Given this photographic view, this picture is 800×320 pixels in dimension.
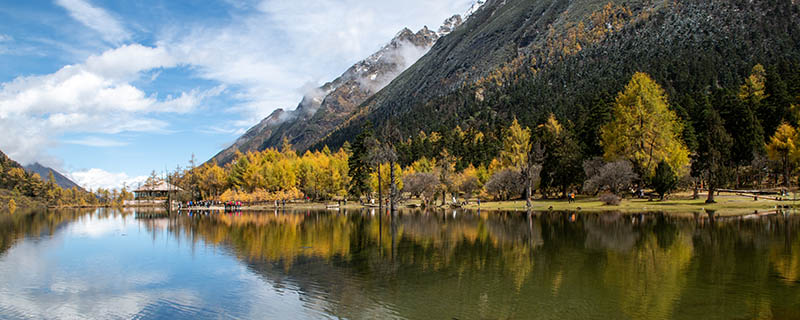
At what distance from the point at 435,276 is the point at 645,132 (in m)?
49.3

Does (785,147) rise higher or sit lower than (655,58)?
lower

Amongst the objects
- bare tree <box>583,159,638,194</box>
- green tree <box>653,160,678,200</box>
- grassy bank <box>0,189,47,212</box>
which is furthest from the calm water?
grassy bank <box>0,189,47,212</box>

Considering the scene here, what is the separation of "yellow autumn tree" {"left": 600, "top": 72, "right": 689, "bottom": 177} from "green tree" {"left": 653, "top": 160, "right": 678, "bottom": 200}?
319cm

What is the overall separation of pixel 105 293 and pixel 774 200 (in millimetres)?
56983

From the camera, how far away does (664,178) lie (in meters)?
53.5

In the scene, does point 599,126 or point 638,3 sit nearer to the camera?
point 599,126

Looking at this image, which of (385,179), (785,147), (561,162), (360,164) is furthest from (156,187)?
(785,147)

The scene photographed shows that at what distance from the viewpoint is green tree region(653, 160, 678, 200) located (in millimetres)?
53344

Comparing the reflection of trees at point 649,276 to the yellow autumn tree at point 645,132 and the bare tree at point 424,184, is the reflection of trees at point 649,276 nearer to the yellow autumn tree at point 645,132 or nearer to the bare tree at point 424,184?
the yellow autumn tree at point 645,132

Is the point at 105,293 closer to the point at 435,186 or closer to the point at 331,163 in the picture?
the point at 435,186

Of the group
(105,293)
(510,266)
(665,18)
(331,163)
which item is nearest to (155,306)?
(105,293)

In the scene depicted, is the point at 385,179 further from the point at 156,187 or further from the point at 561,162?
the point at 156,187

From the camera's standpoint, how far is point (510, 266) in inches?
813

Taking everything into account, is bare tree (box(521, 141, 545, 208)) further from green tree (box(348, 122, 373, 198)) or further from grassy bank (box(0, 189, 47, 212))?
grassy bank (box(0, 189, 47, 212))
